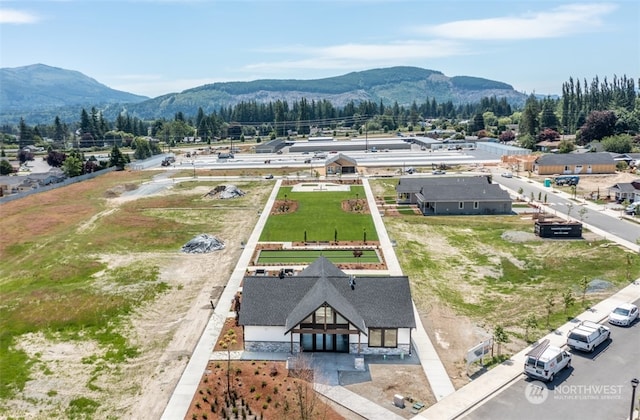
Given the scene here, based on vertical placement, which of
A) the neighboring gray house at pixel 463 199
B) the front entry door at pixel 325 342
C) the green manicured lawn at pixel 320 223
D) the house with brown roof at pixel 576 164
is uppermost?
the house with brown roof at pixel 576 164

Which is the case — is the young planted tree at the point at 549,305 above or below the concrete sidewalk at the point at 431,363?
above

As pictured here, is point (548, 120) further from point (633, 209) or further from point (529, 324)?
point (529, 324)

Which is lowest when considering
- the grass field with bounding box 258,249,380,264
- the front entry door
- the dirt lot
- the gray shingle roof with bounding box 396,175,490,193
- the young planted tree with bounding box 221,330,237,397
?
the dirt lot

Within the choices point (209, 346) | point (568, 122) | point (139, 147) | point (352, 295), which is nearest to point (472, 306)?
point (352, 295)

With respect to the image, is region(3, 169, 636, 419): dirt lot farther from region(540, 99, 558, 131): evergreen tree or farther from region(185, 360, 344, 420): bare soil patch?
region(540, 99, 558, 131): evergreen tree

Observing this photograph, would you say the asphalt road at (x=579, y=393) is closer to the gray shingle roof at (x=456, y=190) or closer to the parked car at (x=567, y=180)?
the gray shingle roof at (x=456, y=190)

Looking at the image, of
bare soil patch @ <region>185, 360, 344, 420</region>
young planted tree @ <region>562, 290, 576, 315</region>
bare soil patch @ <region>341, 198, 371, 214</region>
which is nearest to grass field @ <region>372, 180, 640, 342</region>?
young planted tree @ <region>562, 290, 576, 315</region>

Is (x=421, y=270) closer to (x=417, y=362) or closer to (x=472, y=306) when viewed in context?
(x=472, y=306)

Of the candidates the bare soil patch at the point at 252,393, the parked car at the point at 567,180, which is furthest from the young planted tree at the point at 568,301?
the parked car at the point at 567,180
